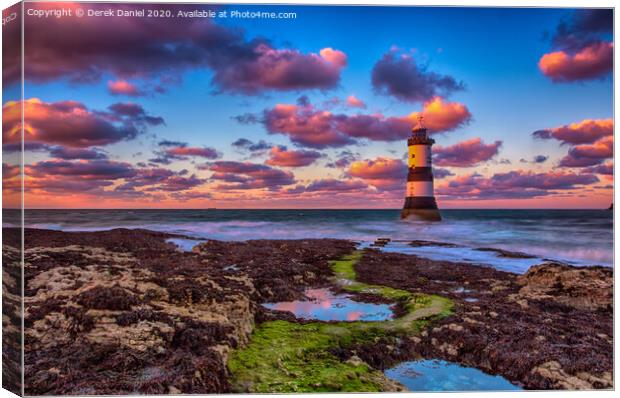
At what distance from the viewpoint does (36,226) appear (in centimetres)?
616

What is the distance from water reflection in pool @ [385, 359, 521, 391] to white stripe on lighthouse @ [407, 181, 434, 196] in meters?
2.74

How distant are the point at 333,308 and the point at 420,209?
7.29ft

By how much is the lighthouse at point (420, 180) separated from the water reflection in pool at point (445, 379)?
2.54 metres

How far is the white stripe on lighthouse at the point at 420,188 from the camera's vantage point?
7.13 metres

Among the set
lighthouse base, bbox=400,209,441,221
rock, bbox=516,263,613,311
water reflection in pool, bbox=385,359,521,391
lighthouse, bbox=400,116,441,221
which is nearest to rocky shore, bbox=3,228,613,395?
rock, bbox=516,263,613,311

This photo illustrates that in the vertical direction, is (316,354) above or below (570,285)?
below

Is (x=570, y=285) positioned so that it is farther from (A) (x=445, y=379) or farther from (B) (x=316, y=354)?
(B) (x=316, y=354)

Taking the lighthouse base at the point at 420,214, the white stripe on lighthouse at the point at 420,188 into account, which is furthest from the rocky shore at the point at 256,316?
the white stripe on lighthouse at the point at 420,188

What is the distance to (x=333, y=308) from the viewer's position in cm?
680

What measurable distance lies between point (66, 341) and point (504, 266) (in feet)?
21.3

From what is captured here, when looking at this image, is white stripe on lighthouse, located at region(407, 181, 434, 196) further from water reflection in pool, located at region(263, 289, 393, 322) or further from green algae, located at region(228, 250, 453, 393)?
water reflection in pool, located at region(263, 289, 393, 322)

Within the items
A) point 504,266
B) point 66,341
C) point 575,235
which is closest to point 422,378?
point 504,266

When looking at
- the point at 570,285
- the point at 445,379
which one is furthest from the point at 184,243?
the point at 570,285

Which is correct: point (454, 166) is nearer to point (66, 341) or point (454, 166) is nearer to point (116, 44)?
point (116, 44)
